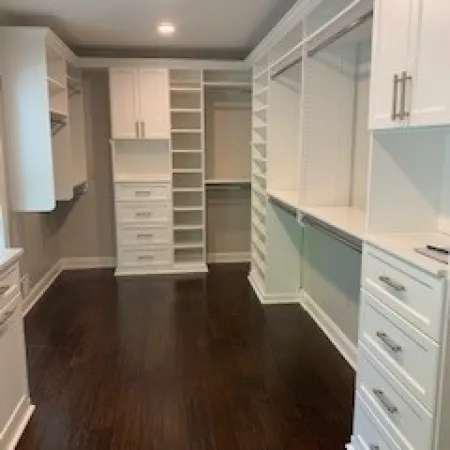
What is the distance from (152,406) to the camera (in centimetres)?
259

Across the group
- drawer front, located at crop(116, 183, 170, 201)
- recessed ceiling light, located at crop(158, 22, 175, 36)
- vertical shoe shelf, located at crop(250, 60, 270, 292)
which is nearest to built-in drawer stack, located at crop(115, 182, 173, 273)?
drawer front, located at crop(116, 183, 170, 201)

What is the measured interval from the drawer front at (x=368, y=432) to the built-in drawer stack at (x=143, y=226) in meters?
3.33

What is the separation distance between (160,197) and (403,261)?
367cm

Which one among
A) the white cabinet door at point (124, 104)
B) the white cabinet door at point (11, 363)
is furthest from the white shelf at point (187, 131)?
the white cabinet door at point (11, 363)

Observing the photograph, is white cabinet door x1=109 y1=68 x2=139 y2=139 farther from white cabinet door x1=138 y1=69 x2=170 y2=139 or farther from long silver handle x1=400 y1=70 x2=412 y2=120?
long silver handle x1=400 y1=70 x2=412 y2=120

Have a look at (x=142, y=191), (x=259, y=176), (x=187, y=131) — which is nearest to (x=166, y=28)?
(x=187, y=131)

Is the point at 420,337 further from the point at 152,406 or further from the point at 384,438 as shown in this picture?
the point at 152,406

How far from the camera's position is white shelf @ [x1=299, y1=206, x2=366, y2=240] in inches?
85.4

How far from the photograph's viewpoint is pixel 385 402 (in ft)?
6.01

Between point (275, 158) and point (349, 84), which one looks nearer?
point (349, 84)

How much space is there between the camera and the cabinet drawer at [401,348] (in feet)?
4.92

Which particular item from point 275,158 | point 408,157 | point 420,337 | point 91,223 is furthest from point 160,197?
point 420,337

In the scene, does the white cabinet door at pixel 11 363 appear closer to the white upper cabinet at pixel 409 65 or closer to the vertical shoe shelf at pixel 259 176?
the white upper cabinet at pixel 409 65

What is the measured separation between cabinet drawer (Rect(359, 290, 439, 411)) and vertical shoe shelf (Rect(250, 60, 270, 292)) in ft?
7.35
